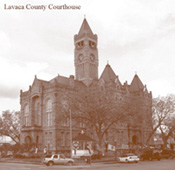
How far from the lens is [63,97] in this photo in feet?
167

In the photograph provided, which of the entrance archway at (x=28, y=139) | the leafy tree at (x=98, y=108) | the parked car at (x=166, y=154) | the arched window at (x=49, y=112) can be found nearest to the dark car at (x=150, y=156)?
the parked car at (x=166, y=154)

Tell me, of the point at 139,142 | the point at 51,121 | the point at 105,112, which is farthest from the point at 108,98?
the point at 139,142

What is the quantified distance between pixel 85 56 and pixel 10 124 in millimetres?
29836

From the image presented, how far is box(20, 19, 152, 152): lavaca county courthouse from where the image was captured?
192 feet

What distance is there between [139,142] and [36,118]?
30.1 metres

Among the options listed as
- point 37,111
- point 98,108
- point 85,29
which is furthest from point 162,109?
point 85,29

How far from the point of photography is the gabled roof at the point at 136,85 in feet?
250

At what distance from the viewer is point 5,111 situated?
235 ft

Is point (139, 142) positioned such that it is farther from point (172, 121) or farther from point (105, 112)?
point (105, 112)

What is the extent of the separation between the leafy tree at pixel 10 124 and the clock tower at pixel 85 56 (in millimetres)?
22165

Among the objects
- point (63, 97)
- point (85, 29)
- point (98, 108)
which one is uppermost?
point (85, 29)

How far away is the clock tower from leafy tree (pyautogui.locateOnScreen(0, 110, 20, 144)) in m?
22.2

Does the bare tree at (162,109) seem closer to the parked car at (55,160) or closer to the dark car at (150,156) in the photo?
the dark car at (150,156)

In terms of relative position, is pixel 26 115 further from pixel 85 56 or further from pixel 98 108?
pixel 98 108
